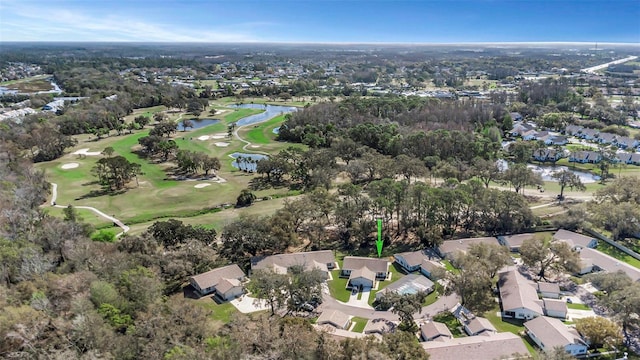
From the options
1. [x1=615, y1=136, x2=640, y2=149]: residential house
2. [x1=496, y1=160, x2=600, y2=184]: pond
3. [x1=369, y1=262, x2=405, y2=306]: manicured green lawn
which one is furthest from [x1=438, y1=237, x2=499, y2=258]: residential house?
[x1=615, y1=136, x2=640, y2=149]: residential house

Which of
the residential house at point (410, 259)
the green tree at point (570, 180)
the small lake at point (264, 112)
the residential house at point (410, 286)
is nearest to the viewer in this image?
the residential house at point (410, 286)

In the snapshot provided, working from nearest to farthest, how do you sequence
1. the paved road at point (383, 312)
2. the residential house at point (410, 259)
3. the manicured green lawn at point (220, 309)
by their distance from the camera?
1. the paved road at point (383, 312)
2. the manicured green lawn at point (220, 309)
3. the residential house at point (410, 259)

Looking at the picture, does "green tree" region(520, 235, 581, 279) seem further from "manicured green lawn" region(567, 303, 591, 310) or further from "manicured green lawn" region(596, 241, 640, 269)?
"manicured green lawn" region(596, 241, 640, 269)

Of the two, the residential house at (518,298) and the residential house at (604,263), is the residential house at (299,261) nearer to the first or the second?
the residential house at (518,298)

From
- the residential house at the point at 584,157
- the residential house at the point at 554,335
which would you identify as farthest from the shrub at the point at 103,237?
the residential house at the point at 584,157

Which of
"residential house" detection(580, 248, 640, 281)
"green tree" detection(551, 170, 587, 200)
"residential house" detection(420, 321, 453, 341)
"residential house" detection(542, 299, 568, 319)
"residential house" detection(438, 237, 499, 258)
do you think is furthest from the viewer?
"green tree" detection(551, 170, 587, 200)

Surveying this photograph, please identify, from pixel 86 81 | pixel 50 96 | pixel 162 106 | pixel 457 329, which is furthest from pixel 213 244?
pixel 86 81
